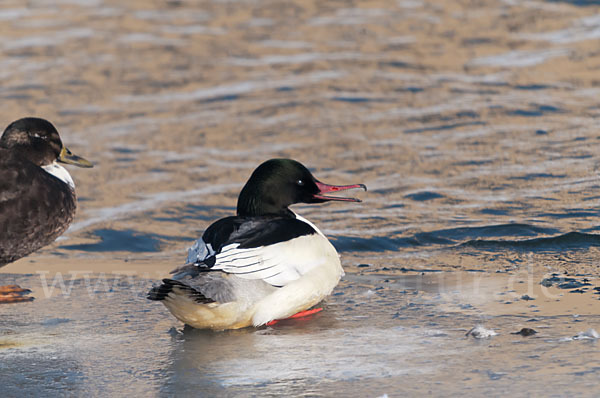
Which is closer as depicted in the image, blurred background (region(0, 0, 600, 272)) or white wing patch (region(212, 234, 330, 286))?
white wing patch (region(212, 234, 330, 286))

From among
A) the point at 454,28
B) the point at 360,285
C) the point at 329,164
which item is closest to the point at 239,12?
the point at 454,28

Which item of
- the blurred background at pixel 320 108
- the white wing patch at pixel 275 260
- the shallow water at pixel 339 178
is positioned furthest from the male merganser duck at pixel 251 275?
the blurred background at pixel 320 108

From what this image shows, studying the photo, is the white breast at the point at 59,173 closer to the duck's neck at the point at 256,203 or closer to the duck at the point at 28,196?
the duck at the point at 28,196

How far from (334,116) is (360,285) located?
202 inches

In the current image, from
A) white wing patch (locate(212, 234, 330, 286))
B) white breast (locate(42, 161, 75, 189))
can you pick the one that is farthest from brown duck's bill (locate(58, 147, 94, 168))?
white wing patch (locate(212, 234, 330, 286))

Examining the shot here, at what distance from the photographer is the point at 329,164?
8.55 meters

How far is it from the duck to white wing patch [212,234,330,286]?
147cm

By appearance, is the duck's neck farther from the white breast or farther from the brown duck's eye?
the brown duck's eye

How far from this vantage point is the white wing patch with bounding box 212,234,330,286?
13.9ft

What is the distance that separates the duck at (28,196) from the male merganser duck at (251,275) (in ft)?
4.18

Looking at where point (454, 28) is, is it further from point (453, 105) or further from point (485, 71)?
point (453, 105)

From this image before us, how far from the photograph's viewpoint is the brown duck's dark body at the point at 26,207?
5195mm

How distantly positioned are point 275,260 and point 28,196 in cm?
178

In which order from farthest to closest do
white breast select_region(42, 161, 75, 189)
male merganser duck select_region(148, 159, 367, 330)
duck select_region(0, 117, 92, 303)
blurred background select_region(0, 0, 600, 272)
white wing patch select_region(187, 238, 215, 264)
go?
blurred background select_region(0, 0, 600, 272), white breast select_region(42, 161, 75, 189), duck select_region(0, 117, 92, 303), white wing patch select_region(187, 238, 215, 264), male merganser duck select_region(148, 159, 367, 330)
